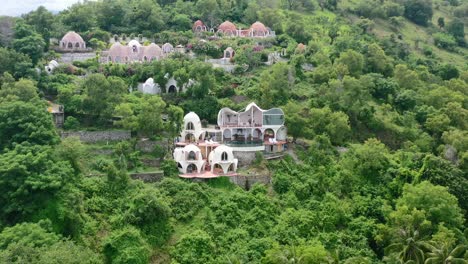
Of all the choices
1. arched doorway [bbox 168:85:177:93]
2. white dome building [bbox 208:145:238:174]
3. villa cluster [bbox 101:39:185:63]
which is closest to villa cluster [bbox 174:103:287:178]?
white dome building [bbox 208:145:238:174]

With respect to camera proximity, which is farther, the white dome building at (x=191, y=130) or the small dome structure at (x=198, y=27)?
the small dome structure at (x=198, y=27)

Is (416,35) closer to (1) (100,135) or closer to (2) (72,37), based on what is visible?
(2) (72,37)

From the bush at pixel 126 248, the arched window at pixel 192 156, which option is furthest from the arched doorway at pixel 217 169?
Answer: the bush at pixel 126 248

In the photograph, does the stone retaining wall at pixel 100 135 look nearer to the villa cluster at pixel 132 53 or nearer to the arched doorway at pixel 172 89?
the arched doorway at pixel 172 89

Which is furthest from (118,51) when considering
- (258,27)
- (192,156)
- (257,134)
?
(192,156)

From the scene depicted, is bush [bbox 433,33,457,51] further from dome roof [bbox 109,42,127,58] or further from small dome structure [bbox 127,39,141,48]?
dome roof [bbox 109,42,127,58]
